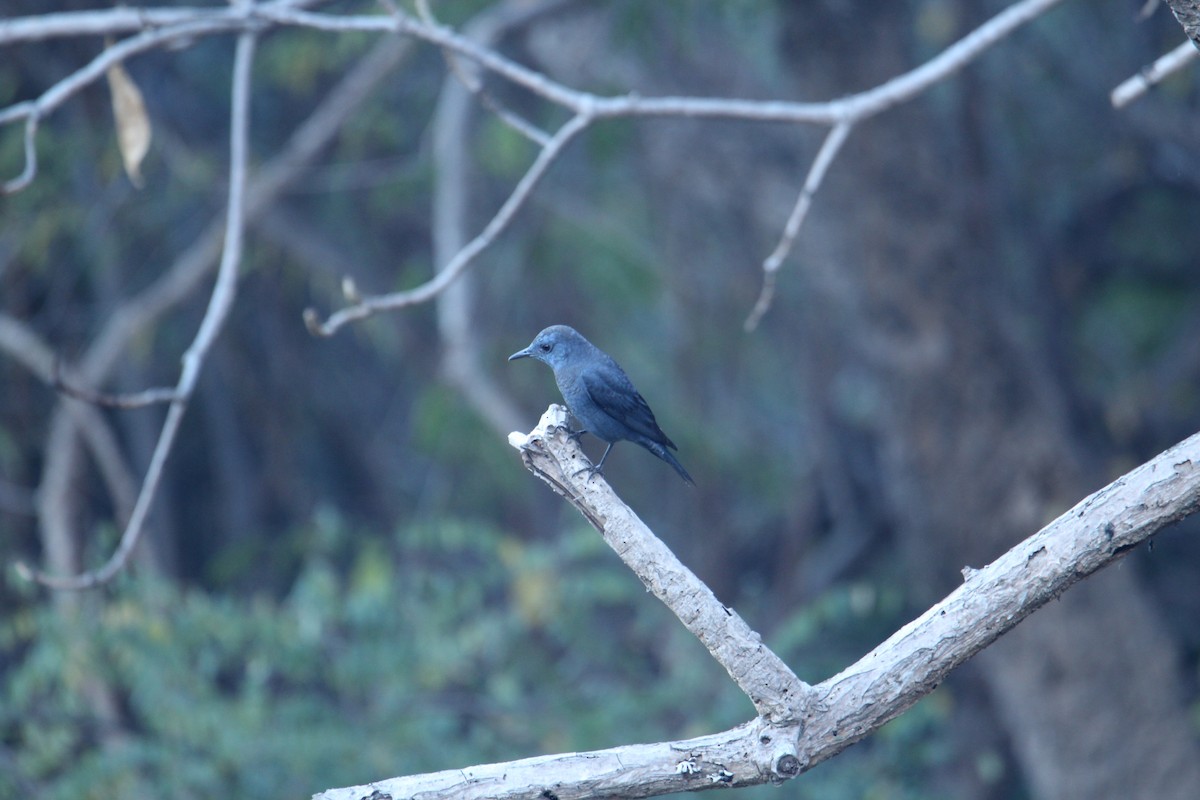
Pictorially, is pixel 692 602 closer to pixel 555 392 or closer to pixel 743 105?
pixel 743 105

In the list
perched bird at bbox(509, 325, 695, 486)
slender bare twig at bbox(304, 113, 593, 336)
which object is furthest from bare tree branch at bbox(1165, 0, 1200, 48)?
slender bare twig at bbox(304, 113, 593, 336)

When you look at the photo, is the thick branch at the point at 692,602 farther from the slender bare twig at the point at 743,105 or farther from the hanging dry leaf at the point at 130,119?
the hanging dry leaf at the point at 130,119

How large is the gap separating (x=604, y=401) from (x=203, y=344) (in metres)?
1.54

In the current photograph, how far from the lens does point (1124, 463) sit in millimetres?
9188

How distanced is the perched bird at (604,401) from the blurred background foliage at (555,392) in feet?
9.45

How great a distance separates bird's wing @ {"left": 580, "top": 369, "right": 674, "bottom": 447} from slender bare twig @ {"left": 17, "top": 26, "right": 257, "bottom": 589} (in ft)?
4.70

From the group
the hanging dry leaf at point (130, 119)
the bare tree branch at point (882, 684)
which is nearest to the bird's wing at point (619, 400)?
the bare tree branch at point (882, 684)

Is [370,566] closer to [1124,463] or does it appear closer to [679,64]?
[679,64]

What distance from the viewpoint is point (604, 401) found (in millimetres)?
4594

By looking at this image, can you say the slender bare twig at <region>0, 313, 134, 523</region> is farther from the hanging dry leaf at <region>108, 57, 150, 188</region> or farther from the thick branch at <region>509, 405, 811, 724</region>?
the thick branch at <region>509, 405, 811, 724</region>

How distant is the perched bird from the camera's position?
181 inches

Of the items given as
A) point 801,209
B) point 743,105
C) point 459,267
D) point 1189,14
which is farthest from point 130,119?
point 1189,14

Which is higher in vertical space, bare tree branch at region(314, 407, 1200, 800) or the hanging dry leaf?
the hanging dry leaf

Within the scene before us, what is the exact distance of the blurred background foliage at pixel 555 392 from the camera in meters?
7.57
